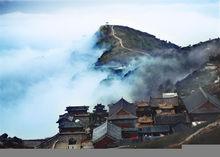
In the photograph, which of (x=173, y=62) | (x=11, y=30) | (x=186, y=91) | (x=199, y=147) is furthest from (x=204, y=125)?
(x=11, y=30)

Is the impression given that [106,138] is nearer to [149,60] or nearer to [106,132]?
[106,132]

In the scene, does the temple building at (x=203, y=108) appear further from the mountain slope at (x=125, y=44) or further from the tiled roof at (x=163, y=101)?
the mountain slope at (x=125, y=44)

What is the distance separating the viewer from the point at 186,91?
12.2 m

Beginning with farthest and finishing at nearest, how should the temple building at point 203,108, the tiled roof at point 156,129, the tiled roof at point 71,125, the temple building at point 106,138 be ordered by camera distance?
the tiled roof at point 71,125 < the temple building at point 203,108 < the tiled roof at point 156,129 < the temple building at point 106,138

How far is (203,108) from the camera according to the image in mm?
11117

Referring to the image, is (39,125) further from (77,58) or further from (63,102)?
(77,58)

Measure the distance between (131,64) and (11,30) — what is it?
351 centimetres

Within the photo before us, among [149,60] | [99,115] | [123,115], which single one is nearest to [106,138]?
[123,115]

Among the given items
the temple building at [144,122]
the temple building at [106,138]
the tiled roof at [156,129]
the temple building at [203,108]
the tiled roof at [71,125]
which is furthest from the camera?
the tiled roof at [71,125]

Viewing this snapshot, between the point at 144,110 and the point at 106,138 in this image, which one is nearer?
the point at 106,138

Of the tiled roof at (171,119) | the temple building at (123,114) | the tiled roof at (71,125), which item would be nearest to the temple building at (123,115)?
the temple building at (123,114)

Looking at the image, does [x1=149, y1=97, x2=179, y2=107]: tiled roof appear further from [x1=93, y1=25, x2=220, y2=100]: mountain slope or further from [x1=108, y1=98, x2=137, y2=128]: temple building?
[x1=108, y1=98, x2=137, y2=128]: temple building

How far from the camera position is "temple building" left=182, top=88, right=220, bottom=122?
1107cm

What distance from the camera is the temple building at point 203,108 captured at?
36.3 ft
